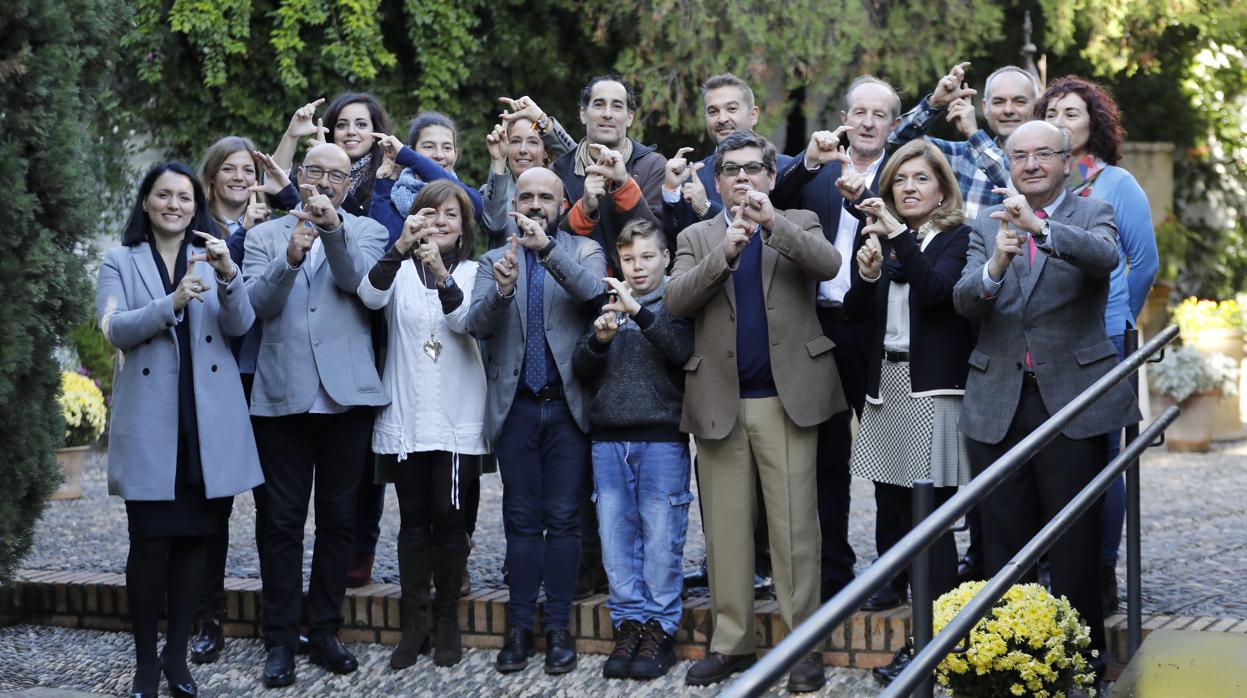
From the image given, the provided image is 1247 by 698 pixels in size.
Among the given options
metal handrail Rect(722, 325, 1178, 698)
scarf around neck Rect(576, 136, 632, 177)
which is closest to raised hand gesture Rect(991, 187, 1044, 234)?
metal handrail Rect(722, 325, 1178, 698)

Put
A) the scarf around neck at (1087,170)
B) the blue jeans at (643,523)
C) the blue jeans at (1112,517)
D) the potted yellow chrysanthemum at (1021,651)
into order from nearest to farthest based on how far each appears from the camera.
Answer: the potted yellow chrysanthemum at (1021,651) → the blue jeans at (643,523) → the blue jeans at (1112,517) → the scarf around neck at (1087,170)

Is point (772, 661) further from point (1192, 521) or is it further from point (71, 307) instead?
point (1192, 521)

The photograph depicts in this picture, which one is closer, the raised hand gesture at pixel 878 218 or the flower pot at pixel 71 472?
the raised hand gesture at pixel 878 218

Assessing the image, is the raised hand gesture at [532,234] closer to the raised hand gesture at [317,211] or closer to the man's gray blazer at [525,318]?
the man's gray blazer at [525,318]

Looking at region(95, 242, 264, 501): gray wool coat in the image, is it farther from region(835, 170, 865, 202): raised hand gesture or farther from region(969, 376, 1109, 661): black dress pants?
region(969, 376, 1109, 661): black dress pants

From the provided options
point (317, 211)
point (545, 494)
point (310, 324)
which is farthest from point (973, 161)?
point (310, 324)

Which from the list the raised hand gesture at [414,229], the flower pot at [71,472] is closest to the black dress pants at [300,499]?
the raised hand gesture at [414,229]

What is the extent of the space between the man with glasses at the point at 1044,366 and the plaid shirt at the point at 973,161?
0.83 metres

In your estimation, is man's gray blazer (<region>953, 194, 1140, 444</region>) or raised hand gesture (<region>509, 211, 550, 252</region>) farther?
raised hand gesture (<region>509, 211, 550, 252</region>)

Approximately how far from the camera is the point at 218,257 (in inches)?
192

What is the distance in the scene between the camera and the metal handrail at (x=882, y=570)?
200 centimetres

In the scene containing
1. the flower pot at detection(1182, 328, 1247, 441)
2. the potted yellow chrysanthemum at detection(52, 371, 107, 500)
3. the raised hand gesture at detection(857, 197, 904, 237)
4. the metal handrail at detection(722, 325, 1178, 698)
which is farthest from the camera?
the flower pot at detection(1182, 328, 1247, 441)

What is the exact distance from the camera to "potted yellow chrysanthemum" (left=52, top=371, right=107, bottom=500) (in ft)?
29.9

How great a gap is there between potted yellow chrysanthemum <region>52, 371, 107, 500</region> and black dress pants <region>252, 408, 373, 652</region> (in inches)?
171
